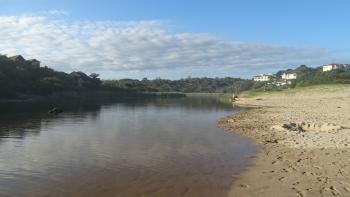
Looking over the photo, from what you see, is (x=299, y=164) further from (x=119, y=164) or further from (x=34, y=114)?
(x=34, y=114)

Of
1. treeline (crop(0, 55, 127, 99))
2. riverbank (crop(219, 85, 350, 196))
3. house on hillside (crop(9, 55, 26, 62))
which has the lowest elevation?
riverbank (crop(219, 85, 350, 196))

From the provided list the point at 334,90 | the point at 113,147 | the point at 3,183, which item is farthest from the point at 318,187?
the point at 334,90

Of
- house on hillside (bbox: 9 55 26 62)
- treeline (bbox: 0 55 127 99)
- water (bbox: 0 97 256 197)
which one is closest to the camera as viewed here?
water (bbox: 0 97 256 197)

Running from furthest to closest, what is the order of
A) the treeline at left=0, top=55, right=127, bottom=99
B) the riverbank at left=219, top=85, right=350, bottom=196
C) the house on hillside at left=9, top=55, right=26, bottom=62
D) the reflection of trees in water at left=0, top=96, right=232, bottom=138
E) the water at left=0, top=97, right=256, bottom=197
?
the house on hillside at left=9, top=55, right=26, bottom=62 < the treeline at left=0, top=55, right=127, bottom=99 < the reflection of trees in water at left=0, top=96, right=232, bottom=138 < the water at left=0, top=97, right=256, bottom=197 < the riverbank at left=219, top=85, right=350, bottom=196

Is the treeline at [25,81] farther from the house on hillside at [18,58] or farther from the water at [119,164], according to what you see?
the water at [119,164]

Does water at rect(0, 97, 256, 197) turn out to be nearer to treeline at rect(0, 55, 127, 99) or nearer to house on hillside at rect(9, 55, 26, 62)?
treeline at rect(0, 55, 127, 99)

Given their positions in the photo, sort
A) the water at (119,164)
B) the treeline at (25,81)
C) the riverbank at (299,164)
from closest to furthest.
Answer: the riverbank at (299,164) → the water at (119,164) → the treeline at (25,81)

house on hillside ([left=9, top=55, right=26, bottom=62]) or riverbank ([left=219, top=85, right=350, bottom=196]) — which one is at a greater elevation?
house on hillside ([left=9, top=55, right=26, bottom=62])

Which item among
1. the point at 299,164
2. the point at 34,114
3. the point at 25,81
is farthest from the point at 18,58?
the point at 299,164

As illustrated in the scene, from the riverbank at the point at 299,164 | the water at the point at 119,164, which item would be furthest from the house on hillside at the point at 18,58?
the riverbank at the point at 299,164

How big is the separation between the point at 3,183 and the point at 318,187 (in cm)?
1178

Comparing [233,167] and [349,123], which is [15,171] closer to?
[233,167]

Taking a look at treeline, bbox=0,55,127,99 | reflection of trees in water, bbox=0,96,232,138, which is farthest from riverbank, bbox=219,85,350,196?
treeline, bbox=0,55,127,99

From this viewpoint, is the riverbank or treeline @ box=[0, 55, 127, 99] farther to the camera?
treeline @ box=[0, 55, 127, 99]
